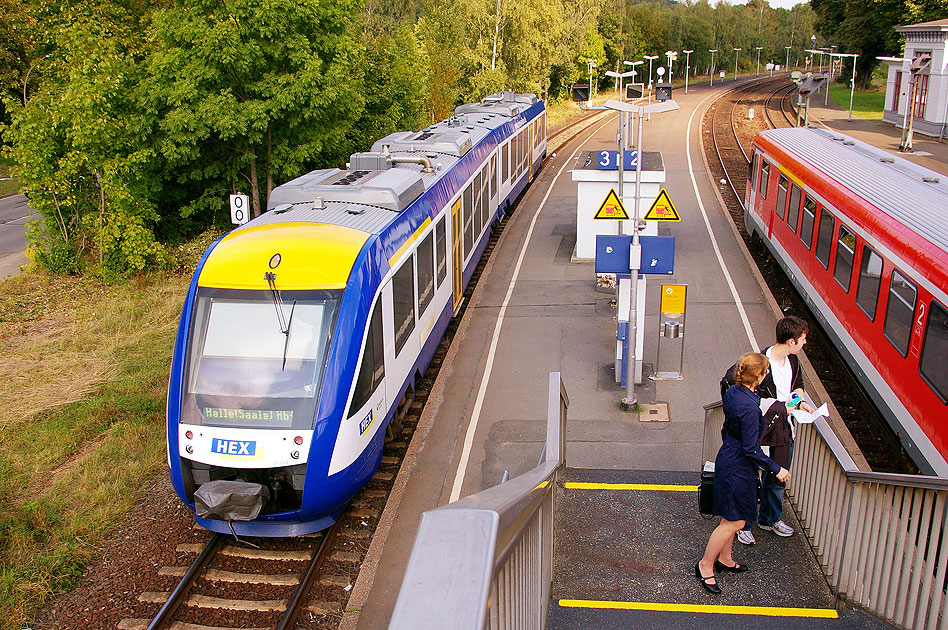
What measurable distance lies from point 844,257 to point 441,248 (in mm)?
5897

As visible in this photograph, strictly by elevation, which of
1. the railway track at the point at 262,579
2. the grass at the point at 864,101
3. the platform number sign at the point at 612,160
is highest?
the grass at the point at 864,101

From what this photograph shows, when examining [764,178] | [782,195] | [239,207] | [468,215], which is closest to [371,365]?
[239,207]

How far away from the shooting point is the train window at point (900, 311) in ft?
29.2

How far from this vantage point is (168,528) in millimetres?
8453

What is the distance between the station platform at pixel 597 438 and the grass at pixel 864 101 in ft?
109

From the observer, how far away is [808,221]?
46.1 ft

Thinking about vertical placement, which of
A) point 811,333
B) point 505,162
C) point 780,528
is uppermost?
point 505,162

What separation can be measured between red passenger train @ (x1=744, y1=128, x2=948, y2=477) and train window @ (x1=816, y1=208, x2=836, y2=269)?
2 centimetres

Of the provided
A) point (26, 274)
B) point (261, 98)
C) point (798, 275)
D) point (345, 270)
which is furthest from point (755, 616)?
point (26, 274)

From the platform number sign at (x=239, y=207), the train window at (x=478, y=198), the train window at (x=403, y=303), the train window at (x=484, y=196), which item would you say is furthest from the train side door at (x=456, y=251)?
the platform number sign at (x=239, y=207)

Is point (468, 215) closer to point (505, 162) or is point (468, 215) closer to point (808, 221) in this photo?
point (808, 221)

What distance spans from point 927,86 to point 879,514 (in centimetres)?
4009

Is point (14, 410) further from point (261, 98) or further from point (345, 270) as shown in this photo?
point (261, 98)

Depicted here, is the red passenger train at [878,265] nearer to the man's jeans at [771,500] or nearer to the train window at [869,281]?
the train window at [869,281]
